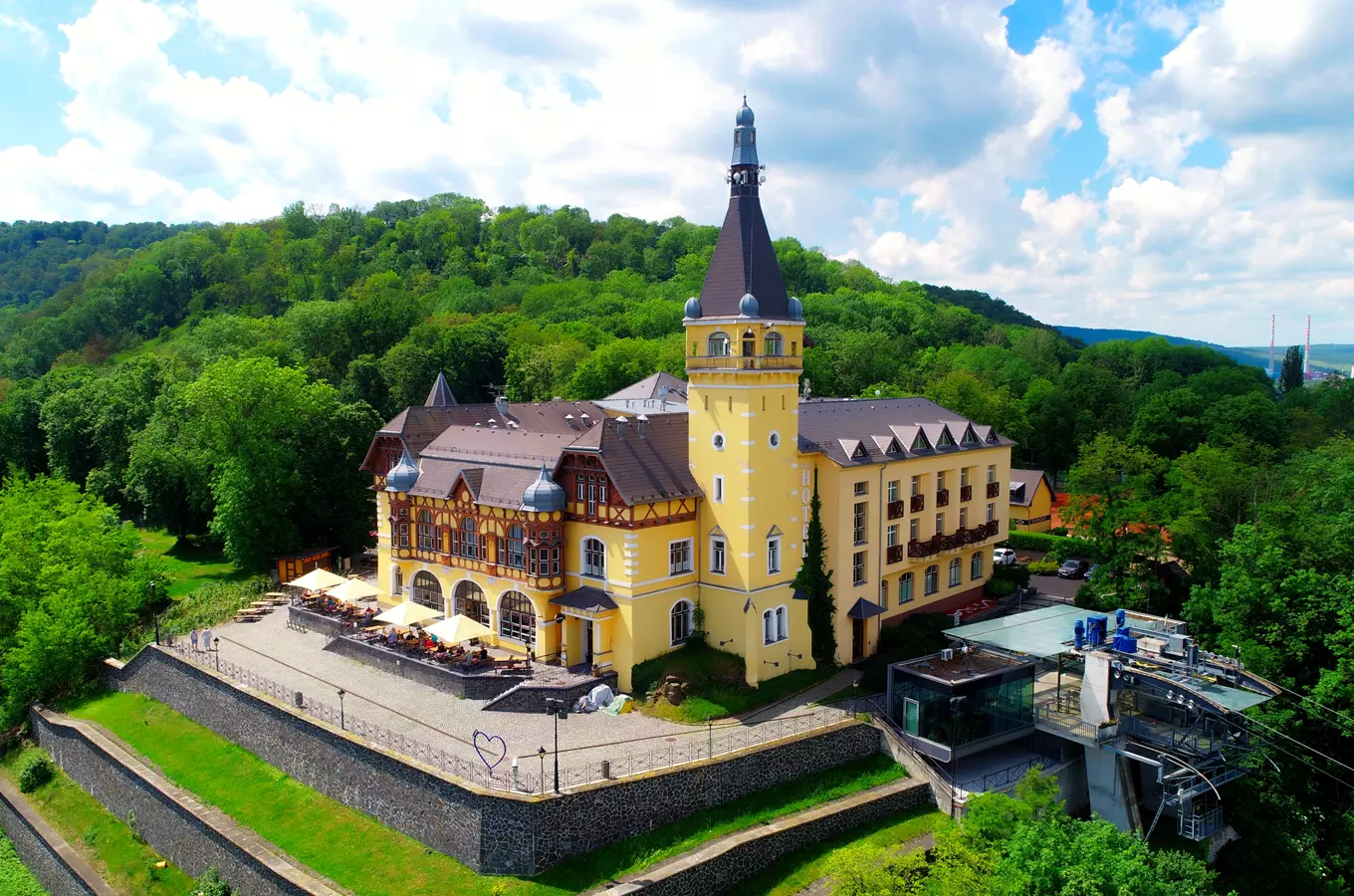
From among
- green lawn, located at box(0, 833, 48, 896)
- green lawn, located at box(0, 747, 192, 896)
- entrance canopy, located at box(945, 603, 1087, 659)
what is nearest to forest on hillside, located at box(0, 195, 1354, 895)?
entrance canopy, located at box(945, 603, 1087, 659)

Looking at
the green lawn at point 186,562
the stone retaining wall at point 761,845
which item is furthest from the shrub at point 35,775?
the stone retaining wall at point 761,845

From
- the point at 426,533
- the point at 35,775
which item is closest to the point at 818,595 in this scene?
the point at 426,533

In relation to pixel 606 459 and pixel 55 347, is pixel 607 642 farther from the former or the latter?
pixel 55 347

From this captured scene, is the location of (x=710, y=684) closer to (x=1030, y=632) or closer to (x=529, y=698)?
(x=529, y=698)

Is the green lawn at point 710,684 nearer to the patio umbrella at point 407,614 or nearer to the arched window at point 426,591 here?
the patio umbrella at point 407,614

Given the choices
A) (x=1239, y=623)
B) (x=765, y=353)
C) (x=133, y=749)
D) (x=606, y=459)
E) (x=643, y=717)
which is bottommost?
(x=133, y=749)


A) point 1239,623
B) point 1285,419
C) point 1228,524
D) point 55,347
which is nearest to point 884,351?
point 1285,419
